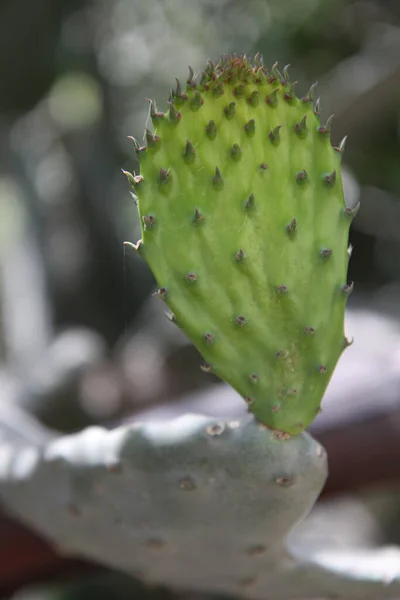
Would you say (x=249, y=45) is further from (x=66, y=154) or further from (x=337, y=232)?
(x=337, y=232)

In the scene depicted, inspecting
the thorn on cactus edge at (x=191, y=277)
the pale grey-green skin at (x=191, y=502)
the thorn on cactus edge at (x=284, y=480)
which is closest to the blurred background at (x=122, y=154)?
the pale grey-green skin at (x=191, y=502)

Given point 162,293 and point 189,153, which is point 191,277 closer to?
point 162,293

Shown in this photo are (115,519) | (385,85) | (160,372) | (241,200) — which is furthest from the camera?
(385,85)

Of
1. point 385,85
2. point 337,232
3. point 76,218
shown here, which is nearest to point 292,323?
point 337,232

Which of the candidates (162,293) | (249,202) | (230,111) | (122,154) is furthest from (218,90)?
(122,154)

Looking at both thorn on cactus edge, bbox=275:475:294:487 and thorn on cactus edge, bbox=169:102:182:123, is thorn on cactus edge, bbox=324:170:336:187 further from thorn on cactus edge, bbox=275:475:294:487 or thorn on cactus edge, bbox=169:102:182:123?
thorn on cactus edge, bbox=275:475:294:487

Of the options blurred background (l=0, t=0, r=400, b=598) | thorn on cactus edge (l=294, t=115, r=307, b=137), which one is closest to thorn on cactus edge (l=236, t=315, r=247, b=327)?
thorn on cactus edge (l=294, t=115, r=307, b=137)
